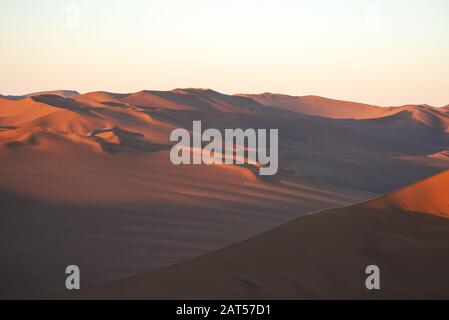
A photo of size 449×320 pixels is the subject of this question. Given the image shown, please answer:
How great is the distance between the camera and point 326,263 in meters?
9.38

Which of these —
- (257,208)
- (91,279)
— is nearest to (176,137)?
(257,208)

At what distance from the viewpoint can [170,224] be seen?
51.0 ft

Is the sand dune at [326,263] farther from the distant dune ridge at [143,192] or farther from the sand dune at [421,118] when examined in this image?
the sand dune at [421,118]

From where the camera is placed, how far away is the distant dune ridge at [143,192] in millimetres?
12039

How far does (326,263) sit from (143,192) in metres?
10.6

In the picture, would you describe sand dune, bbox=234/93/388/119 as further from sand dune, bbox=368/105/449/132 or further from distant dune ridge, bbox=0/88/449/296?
distant dune ridge, bbox=0/88/449/296

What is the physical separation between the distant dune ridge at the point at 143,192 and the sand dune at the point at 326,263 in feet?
0.32

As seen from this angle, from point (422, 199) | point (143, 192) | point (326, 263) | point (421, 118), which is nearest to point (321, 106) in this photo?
point (421, 118)

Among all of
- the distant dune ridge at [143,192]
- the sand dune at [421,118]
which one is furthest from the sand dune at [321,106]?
the distant dune ridge at [143,192]

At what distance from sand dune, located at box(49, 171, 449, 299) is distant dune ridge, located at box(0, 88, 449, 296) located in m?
0.10

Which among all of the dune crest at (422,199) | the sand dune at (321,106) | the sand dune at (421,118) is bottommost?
the dune crest at (422,199)
